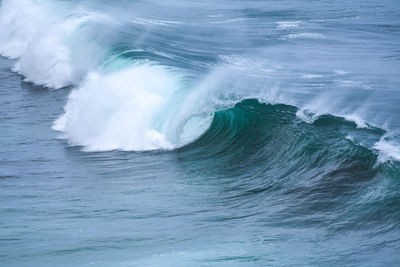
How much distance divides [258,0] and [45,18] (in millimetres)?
12112

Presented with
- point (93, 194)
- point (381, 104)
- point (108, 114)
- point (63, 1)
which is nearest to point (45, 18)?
point (63, 1)

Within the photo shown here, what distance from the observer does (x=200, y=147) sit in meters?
13.9

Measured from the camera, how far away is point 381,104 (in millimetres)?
15703

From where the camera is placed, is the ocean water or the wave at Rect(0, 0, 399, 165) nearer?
the ocean water

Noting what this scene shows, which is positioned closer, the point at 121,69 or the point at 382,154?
the point at 382,154

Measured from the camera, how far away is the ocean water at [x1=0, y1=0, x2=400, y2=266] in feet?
28.3

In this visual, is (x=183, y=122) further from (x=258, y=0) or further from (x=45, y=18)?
(x=258, y=0)

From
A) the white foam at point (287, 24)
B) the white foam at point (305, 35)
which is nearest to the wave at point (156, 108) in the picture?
the white foam at point (305, 35)

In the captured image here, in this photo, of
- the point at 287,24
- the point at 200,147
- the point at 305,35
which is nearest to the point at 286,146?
the point at 200,147

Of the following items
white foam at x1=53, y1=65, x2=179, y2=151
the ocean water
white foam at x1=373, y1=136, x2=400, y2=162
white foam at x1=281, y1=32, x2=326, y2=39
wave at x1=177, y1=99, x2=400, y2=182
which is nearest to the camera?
the ocean water

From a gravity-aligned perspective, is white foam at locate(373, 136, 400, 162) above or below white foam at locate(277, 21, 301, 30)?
below

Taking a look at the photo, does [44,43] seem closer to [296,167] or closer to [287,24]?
[287,24]

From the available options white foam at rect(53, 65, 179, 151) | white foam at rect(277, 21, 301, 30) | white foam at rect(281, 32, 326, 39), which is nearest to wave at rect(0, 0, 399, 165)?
white foam at rect(53, 65, 179, 151)

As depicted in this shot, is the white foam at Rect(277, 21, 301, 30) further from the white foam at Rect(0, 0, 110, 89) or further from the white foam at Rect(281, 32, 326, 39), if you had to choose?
the white foam at Rect(0, 0, 110, 89)
